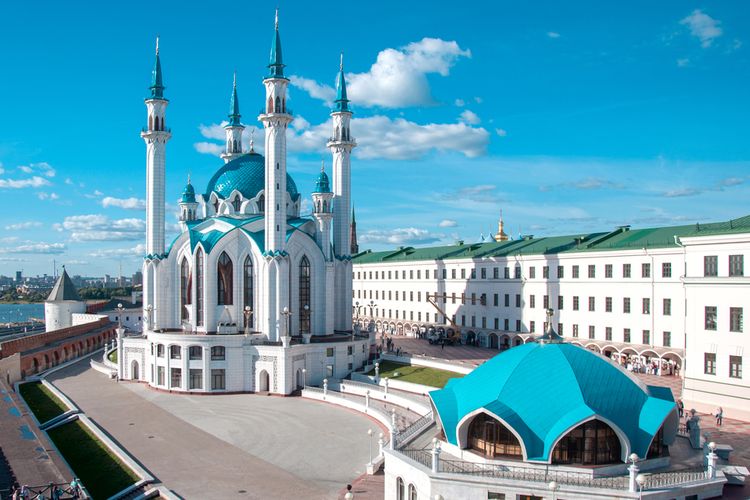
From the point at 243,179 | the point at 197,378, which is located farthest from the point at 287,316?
the point at 243,179

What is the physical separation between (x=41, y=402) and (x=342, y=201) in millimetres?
25138

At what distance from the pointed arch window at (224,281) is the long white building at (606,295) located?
22904mm

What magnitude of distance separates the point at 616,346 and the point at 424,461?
88.6ft

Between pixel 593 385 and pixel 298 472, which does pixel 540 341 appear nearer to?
pixel 593 385

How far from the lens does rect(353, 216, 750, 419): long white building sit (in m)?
29.6

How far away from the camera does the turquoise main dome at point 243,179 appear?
50.4 metres

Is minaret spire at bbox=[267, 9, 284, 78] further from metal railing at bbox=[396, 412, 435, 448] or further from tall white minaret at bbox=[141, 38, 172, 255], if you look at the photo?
metal railing at bbox=[396, 412, 435, 448]

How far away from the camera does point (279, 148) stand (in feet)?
147

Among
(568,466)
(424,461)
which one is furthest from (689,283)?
(424,461)

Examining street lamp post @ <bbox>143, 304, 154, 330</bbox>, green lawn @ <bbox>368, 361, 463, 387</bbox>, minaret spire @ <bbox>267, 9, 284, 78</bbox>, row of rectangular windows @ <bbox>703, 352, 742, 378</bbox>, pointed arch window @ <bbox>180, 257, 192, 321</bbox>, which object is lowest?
green lawn @ <bbox>368, 361, 463, 387</bbox>

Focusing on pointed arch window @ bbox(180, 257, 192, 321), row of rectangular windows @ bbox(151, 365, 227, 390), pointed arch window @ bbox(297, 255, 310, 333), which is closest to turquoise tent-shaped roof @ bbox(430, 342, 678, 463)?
row of rectangular windows @ bbox(151, 365, 227, 390)

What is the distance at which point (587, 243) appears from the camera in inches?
1900

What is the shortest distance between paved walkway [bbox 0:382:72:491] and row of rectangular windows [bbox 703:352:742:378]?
27555 millimetres

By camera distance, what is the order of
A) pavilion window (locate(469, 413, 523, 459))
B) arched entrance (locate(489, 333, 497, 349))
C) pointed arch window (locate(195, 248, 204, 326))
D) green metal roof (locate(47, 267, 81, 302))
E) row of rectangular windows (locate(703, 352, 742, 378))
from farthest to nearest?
1. green metal roof (locate(47, 267, 81, 302))
2. arched entrance (locate(489, 333, 497, 349))
3. pointed arch window (locate(195, 248, 204, 326))
4. row of rectangular windows (locate(703, 352, 742, 378))
5. pavilion window (locate(469, 413, 523, 459))
